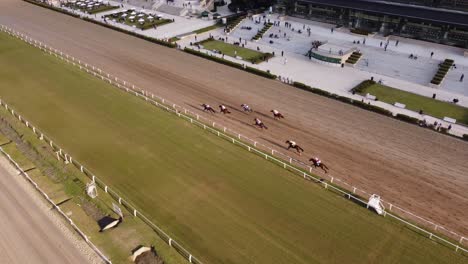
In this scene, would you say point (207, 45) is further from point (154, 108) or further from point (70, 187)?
point (70, 187)

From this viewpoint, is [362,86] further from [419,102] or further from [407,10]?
[407,10]

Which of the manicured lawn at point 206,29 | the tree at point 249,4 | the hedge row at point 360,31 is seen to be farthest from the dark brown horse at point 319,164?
the tree at point 249,4

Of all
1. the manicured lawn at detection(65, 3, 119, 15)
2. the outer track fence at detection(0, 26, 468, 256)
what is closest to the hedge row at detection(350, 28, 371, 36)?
the outer track fence at detection(0, 26, 468, 256)

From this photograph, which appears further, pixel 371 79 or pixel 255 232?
pixel 371 79

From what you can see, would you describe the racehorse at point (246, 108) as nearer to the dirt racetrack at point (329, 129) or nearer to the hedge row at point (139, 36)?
the dirt racetrack at point (329, 129)

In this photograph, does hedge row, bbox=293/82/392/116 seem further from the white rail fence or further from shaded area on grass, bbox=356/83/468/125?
the white rail fence

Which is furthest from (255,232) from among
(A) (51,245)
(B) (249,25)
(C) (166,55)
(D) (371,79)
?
(B) (249,25)
